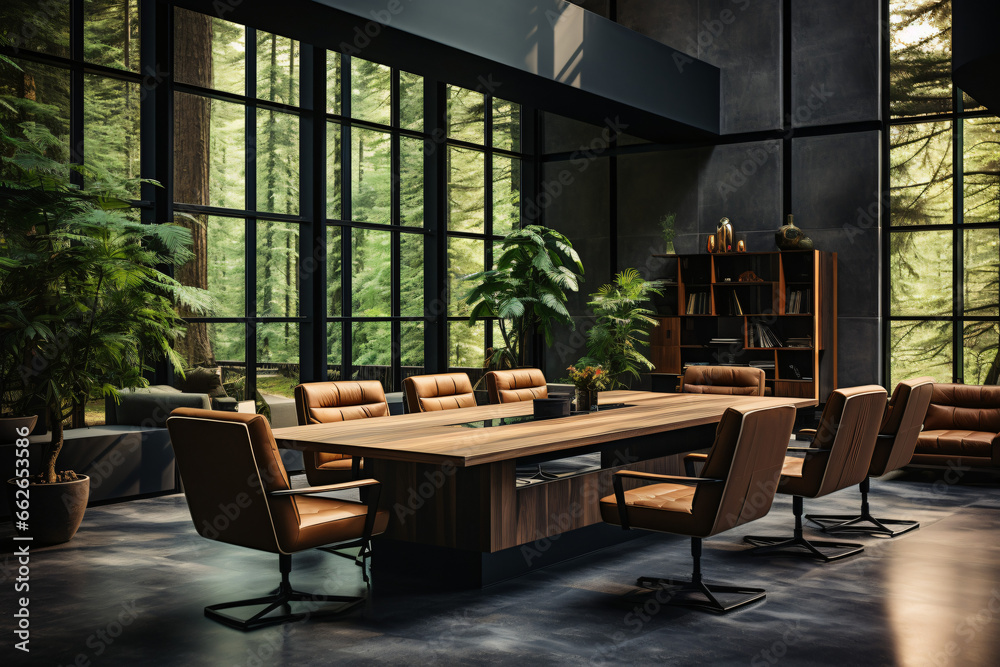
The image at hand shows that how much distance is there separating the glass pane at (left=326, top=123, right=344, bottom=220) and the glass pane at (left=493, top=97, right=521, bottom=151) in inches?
90.9

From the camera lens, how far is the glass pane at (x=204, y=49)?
10938 mm

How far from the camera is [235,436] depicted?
354cm

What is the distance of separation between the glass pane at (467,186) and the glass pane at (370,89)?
89.0 inches

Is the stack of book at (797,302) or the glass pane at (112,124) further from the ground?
the glass pane at (112,124)

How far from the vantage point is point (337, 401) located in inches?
216

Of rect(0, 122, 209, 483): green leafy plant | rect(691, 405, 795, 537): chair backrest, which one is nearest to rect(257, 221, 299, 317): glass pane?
rect(0, 122, 209, 483): green leafy plant

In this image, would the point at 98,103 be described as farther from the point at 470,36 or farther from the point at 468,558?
the point at 468,558

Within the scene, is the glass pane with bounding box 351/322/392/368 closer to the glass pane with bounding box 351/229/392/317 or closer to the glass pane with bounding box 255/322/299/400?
the glass pane with bounding box 351/229/392/317

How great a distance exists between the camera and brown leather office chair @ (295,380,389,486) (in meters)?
5.29

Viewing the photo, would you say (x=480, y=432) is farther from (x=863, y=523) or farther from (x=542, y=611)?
(x=863, y=523)

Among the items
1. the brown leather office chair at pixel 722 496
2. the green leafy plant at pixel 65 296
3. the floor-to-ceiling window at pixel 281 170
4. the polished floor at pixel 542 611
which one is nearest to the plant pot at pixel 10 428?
the green leafy plant at pixel 65 296

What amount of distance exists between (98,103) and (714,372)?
27.9 feet

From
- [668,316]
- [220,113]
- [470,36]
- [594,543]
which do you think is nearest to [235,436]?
[594,543]

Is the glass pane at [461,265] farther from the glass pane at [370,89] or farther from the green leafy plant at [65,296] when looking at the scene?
the green leafy plant at [65,296]
